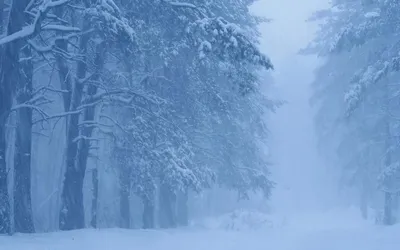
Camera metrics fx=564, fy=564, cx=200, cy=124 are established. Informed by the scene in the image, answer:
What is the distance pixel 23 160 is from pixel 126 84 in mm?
5239

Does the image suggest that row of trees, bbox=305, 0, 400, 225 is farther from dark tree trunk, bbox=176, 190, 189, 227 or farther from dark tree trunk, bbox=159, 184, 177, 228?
dark tree trunk, bbox=176, 190, 189, 227

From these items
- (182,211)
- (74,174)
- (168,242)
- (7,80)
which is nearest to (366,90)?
(182,211)

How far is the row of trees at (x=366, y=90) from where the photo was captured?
64.2 ft

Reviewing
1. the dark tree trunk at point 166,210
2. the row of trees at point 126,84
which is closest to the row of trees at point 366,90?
the row of trees at point 126,84

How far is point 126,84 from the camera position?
16.9m

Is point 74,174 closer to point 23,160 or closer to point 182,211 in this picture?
point 23,160

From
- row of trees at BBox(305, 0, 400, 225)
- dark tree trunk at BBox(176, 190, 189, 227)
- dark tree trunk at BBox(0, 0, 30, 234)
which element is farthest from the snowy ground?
dark tree trunk at BBox(176, 190, 189, 227)

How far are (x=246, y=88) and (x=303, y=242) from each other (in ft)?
14.8

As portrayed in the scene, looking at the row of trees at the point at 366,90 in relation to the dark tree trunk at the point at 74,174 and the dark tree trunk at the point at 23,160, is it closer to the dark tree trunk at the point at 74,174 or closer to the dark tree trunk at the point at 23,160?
the dark tree trunk at the point at 74,174

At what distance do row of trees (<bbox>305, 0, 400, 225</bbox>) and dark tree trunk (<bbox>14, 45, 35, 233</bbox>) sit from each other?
1043 cm

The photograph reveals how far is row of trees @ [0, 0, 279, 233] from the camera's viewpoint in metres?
11.1

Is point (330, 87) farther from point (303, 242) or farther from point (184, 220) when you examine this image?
point (303, 242)

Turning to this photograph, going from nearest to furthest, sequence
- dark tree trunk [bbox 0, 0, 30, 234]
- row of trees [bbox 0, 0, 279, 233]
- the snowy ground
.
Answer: the snowy ground
dark tree trunk [bbox 0, 0, 30, 234]
row of trees [bbox 0, 0, 279, 233]

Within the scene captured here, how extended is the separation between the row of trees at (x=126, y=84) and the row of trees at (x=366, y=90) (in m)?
4.63
